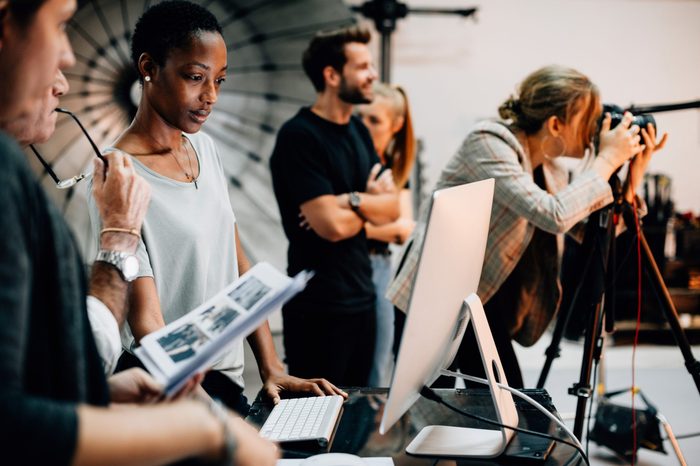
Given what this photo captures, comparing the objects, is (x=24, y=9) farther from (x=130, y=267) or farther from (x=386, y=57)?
(x=386, y=57)

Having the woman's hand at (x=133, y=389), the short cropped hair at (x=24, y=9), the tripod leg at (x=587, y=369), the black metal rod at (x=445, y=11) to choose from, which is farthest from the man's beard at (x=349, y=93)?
the black metal rod at (x=445, y=11)

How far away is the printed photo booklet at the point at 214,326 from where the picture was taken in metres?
0.67

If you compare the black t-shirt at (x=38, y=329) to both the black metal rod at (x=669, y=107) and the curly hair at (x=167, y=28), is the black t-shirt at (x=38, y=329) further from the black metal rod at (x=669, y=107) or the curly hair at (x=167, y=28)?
the black metal rod at (x=669, y=107)

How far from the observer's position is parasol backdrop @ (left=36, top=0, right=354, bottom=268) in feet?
9.70

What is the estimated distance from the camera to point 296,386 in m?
1.29

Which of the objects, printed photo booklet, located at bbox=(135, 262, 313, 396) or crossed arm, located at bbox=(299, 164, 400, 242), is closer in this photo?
printed photo booklet, located at bbox=(135, 262, 313, 396)

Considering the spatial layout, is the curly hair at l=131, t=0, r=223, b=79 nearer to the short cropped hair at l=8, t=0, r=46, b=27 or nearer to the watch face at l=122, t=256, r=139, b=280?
the watch face at l=122, t=256, r=139, b=280

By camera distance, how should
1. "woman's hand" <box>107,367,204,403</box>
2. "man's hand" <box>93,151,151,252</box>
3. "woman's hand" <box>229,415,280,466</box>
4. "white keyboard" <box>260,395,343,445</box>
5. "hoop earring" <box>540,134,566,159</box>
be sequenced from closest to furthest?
1. "woman's hand" <box>229,415,280,466</box>
2. "woman's hand" <box>107,367,204,403</box>
3. "man's hand" <box>93,151,151,252</box>
4. "white keyboard" <box>260,395,343,445</box>
5. "hoop earring" <box>540,134,566,159</box>

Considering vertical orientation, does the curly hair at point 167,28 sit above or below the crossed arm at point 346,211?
above

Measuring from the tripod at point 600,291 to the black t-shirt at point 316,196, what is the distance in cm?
61

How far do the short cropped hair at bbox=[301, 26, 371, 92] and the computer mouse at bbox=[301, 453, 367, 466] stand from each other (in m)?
1.46

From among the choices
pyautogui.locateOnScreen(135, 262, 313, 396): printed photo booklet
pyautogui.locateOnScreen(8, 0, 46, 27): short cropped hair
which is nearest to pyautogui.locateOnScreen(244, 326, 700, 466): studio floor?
pyautogui.locateOnScreen(135, 262, 313, 396): printed photo booklet

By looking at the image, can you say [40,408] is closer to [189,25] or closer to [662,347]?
[189,25]

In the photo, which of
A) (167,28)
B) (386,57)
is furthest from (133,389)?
(386,57)
